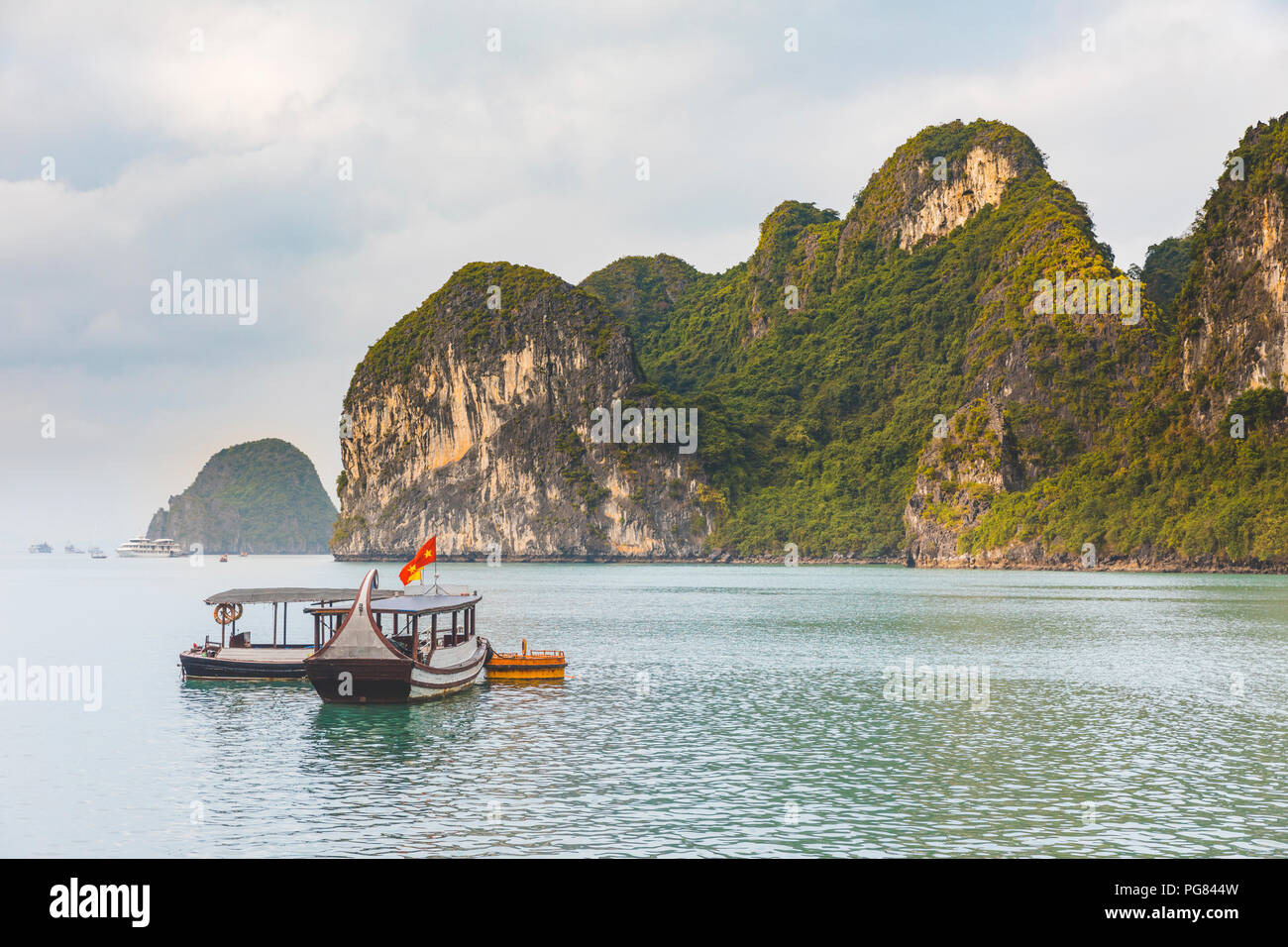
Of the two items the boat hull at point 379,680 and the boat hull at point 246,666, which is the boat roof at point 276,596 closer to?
the boat hull at point 246,666

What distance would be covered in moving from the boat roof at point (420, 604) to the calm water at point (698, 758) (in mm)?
2967

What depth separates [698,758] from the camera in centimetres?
2491

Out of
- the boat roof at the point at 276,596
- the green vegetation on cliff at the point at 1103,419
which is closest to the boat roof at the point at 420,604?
the boat roof at the point at 276,596

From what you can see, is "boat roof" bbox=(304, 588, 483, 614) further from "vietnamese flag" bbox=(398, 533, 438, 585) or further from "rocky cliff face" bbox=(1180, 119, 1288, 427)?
"rocky cliff face" bbox=(1180, 119, 1288, 427)

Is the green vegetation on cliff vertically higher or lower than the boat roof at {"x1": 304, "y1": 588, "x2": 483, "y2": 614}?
higher

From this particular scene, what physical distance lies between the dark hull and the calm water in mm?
691

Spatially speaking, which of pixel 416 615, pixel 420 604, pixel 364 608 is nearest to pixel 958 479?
pixel 420 604

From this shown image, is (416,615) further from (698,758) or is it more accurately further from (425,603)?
(698,758)

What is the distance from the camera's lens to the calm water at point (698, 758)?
18.3 metres

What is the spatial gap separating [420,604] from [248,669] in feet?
24.9

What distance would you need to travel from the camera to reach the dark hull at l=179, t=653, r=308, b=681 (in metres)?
38.7

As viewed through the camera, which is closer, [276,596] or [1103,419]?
[276,596]

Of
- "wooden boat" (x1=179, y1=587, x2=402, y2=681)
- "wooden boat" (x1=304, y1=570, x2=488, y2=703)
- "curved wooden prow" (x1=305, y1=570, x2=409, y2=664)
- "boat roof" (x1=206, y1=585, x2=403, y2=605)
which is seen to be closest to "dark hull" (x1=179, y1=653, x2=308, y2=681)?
"wooden boat" (x1=179, y1=587, x2=402, y2=681)
